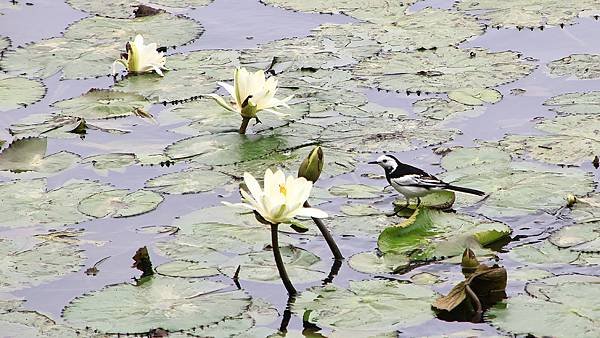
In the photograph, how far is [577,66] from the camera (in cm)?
739

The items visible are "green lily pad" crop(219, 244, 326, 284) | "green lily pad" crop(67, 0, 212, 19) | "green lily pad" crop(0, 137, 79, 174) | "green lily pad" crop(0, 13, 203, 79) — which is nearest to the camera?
"green lily pad" crop(219, 244, 326, 284)

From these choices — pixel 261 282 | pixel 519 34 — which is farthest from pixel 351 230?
pixel 519 34

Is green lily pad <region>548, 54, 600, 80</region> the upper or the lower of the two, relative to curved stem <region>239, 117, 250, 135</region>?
upper

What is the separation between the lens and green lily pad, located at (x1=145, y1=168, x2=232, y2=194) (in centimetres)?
585

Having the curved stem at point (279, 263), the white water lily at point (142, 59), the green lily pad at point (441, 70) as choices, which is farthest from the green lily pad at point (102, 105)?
the curved stem at point (279, 263)

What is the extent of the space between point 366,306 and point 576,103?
280cm

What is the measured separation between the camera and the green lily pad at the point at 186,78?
7191 millimetres

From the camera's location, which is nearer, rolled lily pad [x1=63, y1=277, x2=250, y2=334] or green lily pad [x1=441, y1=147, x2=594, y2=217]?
rolled lily pad [x1=63, y1=277, x2=250, y2=334]

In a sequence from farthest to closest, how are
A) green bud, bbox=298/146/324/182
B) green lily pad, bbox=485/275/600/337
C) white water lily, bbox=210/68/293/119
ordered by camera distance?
white water lily, bbox=210/68/293/119
green bud, bbox=298/146/324/182
green lily pad, bbox=485/275/600/337

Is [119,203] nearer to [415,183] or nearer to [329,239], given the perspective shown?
[329,239]

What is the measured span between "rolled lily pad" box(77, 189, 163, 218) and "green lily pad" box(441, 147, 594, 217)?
1512 mm

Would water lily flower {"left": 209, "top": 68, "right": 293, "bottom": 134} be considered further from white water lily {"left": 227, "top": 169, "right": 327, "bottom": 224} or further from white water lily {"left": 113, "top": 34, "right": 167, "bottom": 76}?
white water lily {"left": 227, "top": 169, "right": 327, "bottom": 224}

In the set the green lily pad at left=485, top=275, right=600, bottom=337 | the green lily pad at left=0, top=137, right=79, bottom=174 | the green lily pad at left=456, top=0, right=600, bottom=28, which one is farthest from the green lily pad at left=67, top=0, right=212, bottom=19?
the green lily pad at left=485, top=275, right=600, bottom=337

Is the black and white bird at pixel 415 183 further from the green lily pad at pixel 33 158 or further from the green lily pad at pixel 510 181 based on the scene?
the green lily pad at pixel 33 158
